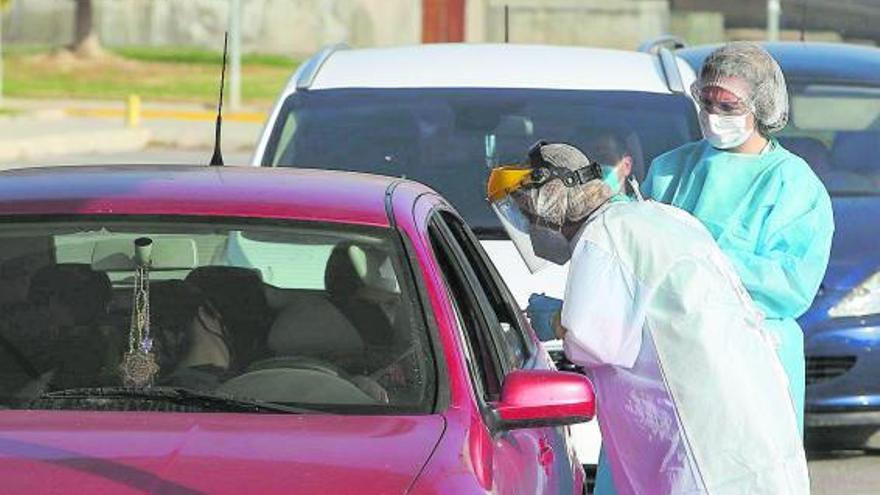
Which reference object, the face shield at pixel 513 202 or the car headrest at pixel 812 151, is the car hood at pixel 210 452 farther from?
the car headrest at pixel 812 151

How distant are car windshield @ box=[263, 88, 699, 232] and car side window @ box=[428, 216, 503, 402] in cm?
320

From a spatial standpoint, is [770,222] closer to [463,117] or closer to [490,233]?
[490,233]

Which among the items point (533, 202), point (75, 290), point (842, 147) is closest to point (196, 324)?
point (75, 290)

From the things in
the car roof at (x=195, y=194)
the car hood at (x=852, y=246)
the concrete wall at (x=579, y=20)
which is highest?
the car roof at (x=195, y=194)

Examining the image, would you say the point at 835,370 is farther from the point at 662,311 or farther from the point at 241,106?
the point at 241,106

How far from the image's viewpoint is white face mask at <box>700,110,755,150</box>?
611 cm

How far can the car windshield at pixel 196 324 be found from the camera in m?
4.82

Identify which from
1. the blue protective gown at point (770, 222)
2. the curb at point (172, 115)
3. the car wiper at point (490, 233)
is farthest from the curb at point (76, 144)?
the blue protective gown at point (770, 222)

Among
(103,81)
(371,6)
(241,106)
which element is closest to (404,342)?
(241,106)

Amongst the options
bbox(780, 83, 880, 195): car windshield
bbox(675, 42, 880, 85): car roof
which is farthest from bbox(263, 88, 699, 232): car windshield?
bbox(675, 42, 880, 85): car roof

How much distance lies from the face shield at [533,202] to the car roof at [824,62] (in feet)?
18.7

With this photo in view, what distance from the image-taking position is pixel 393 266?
5.09m

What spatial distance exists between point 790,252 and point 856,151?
4.75 m

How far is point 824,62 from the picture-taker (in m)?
11.2
